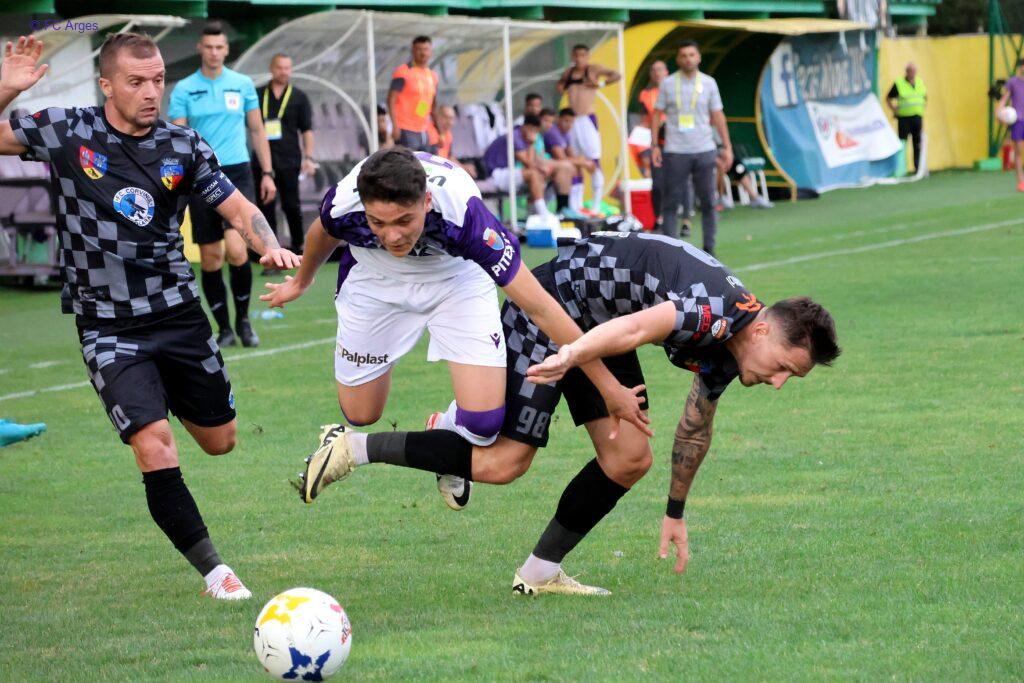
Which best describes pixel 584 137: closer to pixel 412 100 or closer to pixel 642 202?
pixel 642 202

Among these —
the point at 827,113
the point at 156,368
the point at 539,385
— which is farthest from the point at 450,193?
the point at 827,113

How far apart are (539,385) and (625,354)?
0.36m

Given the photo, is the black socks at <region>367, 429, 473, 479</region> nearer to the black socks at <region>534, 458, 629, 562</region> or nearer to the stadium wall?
the black socks at <region>534, 458, 629, 562</region>

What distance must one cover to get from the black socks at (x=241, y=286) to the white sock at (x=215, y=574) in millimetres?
6156

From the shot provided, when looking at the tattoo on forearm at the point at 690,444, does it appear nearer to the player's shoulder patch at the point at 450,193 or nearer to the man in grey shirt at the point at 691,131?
the player's shoulder patch at the point at 450,193

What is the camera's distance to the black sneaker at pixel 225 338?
11750mm

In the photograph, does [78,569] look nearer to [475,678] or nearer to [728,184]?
[475,678]

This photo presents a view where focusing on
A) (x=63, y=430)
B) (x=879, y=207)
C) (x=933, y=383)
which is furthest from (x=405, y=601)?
(x=879, y=207)

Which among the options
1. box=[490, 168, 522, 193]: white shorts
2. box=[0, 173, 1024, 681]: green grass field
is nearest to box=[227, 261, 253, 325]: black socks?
box=[0, 173, 1024, 681]: green grass field

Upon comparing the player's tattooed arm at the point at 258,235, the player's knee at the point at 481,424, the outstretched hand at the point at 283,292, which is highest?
the player's tattooed arm at the point at 258,235

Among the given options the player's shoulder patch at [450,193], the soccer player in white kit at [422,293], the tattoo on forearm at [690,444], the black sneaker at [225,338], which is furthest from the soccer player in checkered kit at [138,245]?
the black sneaker at [225,338]

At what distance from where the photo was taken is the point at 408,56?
20609 millimetres

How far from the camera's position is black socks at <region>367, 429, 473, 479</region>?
19.1 feet

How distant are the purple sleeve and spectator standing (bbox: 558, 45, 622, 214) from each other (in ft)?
51.5
